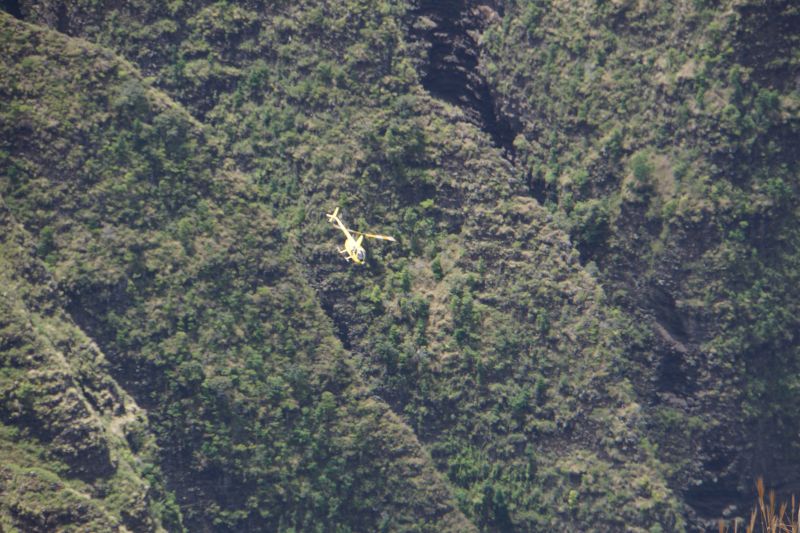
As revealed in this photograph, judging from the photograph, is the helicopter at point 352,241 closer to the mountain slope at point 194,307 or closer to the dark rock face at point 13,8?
the mountain slope at point 194,307

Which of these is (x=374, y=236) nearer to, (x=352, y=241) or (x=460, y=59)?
(x=352, y=241)

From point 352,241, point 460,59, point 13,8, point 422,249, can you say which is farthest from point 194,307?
point 460,59

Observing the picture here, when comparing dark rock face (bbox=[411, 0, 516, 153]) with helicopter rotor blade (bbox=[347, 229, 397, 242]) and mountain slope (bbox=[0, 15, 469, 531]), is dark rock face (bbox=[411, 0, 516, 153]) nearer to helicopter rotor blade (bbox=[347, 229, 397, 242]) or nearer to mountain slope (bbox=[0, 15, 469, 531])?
helicopter rotor blade (bbox=[347, 229, 397, 242])

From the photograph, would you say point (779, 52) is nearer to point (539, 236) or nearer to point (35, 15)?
point (539, 236)

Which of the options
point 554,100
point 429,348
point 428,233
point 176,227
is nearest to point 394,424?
point 429,348

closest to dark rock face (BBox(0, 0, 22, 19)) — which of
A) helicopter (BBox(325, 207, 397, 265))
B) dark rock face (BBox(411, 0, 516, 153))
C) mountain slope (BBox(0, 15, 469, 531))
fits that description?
mountain slope (BBox(0, 15, 469, 531))

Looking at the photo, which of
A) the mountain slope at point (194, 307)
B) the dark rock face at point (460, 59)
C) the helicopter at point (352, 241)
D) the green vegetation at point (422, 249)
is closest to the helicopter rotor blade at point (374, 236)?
the helicopter at point (352, 241)
